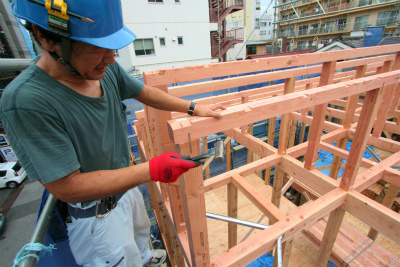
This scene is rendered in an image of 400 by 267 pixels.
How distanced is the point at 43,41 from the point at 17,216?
9346 millimetres

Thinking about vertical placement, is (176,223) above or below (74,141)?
below

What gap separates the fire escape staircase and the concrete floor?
13.6m

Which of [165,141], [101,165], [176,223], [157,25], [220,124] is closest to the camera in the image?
[220,124]

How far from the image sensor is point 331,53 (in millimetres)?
2047

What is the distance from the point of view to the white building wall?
35.2 ft

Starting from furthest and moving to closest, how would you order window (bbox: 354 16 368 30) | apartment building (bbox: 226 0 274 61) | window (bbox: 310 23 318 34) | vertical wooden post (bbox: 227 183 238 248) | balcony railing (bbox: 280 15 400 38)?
window (bbox: 310 23 318 34) < apartment building (bbox: 226 0 274 61) < window (bbox: 354 16 368 30) < balcony railing (bbox: 280 15 400 38) < vertical wooden post (bbox: 227 183 238 248)

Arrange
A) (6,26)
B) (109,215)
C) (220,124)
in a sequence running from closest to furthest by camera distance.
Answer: (220,124) → (109,215) → (6,26)

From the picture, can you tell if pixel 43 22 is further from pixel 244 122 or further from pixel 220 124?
pixel 244 122

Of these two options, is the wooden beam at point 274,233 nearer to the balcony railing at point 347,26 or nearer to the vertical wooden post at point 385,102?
the vertical wooden post at point 385,102

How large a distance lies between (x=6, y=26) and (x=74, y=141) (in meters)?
9.90

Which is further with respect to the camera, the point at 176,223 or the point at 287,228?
the point at 176,223

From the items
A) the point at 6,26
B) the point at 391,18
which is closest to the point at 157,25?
the point at 6,26

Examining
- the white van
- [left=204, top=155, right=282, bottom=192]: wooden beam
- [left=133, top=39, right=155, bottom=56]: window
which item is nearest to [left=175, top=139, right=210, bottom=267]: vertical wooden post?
[left=204, top=155, right=282, bottom=192]: wooden beam

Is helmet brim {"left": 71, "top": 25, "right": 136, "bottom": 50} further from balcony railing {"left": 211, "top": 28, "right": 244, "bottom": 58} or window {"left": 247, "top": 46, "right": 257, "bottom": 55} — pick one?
window {"left": 247, "top": 46, "right": 257, "bottom": 55}
